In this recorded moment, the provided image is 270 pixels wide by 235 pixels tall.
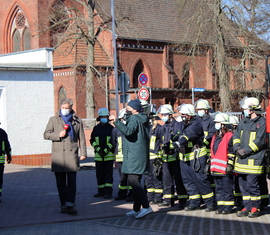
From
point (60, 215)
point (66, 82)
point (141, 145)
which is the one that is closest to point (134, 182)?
point (141, 145)

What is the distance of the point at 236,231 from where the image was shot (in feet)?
26.8

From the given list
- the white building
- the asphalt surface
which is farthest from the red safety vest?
the white building

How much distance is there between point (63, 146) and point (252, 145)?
347cm

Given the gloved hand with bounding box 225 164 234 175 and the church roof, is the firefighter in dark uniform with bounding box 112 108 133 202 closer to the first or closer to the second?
the gloved hand with bounding box 225 164 234 175

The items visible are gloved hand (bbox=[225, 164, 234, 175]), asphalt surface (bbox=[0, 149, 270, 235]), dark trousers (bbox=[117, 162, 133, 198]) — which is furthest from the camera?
dark trousers (bbox=[117, 162, 133, 198])

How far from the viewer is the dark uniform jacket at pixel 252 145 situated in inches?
363

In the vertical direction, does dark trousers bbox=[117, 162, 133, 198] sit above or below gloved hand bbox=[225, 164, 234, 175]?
below

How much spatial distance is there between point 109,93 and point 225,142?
1232 inches

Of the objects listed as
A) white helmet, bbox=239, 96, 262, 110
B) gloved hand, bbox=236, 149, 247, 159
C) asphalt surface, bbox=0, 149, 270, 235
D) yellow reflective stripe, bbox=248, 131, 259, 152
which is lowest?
asphalt surface, bbox=0, 149, 270, 235

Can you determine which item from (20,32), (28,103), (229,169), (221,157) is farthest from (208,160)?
(20,32)

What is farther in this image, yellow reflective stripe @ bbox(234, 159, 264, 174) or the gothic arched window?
the gothic arched window

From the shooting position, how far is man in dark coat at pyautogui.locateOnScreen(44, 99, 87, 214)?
9.76 meters

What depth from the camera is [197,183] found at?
10.2 meters

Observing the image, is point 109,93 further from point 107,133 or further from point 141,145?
point 141,145
